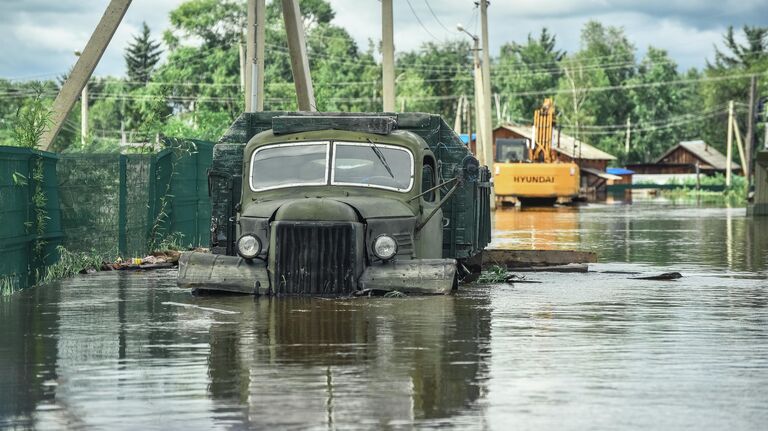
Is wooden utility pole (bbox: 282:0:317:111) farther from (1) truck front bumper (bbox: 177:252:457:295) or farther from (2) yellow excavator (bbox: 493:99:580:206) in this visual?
(2) yellow excavator (bbox: 493:99:580:206)

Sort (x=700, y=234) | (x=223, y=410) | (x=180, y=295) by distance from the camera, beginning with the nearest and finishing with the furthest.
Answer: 1. (x=223, y=410)
2. (x=180, y=295)
3. (x=700, y=234)

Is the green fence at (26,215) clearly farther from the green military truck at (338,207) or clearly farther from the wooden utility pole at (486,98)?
the wooden utility pole at (486,98)

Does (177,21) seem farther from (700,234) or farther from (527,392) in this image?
(527,392)

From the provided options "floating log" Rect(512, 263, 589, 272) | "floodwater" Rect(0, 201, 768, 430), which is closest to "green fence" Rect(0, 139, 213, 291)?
"floodwater" Rect(0, 201, 768, 430)

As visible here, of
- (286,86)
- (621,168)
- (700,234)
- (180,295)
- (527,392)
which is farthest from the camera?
(621,168)

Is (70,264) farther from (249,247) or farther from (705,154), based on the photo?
(705,154)

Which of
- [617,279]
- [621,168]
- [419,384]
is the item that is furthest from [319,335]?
[621,168]

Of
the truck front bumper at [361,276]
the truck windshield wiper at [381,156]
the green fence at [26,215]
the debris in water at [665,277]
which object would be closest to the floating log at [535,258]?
the debris in water at [665,277]

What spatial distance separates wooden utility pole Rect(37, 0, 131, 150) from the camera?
73.7 ft

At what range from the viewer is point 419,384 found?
10539 millimetres

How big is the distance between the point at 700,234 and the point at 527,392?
28271mm

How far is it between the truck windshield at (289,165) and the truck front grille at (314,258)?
70.1 inches

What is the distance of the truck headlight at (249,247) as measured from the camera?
56.4 ft

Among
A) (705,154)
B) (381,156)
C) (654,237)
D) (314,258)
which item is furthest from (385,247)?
(705,154)
